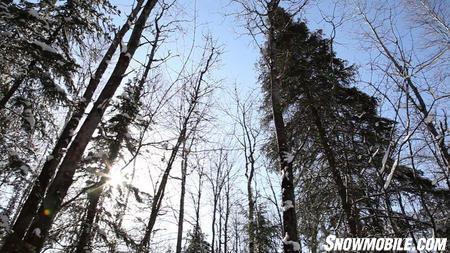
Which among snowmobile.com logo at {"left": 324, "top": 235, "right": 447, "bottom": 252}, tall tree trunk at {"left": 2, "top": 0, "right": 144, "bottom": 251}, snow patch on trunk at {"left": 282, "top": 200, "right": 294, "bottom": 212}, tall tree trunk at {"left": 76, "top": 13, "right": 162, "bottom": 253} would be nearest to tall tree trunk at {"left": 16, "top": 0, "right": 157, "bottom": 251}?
tall tree trunk at {"left": 2, "top": 0, "right": 144, "bottom": 251}

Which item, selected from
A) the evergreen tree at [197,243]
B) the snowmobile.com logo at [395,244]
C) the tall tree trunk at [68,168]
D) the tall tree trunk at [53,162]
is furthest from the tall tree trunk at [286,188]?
the evergreen tree at [197,243]

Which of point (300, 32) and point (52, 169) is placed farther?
point (300, 32)

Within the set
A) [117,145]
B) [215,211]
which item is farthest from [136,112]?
[215,211]

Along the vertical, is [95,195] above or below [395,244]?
above

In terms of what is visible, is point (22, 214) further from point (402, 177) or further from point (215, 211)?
point (215, 211)

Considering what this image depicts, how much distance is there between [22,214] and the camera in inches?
169

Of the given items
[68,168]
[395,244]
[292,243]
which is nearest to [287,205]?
[292,243]

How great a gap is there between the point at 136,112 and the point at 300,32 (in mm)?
8218

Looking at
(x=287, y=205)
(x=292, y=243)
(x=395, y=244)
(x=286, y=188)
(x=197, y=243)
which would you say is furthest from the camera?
(x=197, y=243)

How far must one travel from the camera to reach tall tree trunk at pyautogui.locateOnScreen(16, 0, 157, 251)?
3.24m

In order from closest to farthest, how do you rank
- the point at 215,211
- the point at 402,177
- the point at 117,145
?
the point at 402,177
the point at 117,145
the point at 215,211

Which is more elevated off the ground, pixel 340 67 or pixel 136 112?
pixel 340 67

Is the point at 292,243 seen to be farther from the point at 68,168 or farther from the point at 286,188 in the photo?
the point at 68,168

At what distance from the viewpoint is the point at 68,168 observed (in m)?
3.51
